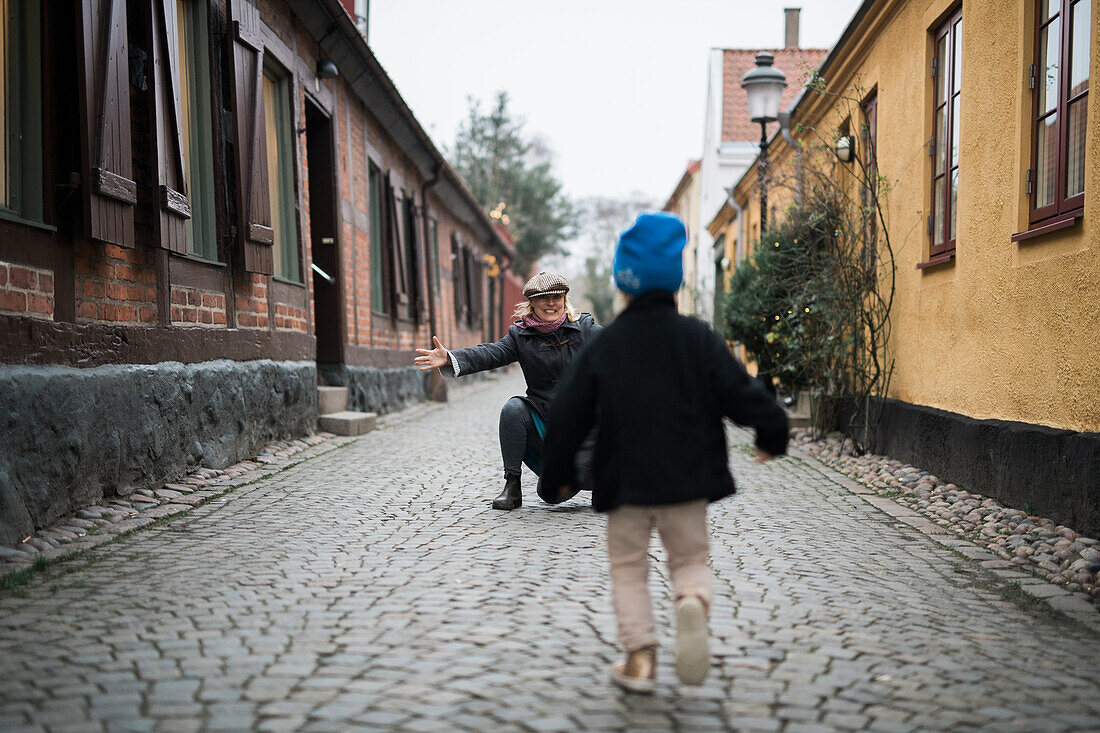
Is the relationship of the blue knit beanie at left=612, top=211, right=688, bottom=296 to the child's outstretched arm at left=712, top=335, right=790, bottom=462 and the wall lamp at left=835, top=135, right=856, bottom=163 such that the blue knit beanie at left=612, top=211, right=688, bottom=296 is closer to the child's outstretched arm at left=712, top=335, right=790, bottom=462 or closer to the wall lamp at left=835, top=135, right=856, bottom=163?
the child's outstretched arm at left=712, top=335, right=790, bottom=462

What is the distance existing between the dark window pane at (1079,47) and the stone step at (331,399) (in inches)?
283

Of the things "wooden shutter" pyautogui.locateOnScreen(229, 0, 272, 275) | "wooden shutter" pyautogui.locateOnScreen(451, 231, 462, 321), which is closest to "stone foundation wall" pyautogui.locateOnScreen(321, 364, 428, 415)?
"wooden shutter" pyautogui.locateOnScreen(229, 0, 272, 275)

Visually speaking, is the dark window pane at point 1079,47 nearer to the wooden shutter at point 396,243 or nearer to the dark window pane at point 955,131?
the dark window pane at point 955,131

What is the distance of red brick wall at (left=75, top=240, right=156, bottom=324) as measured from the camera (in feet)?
17.6

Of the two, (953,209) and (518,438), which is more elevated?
(953,209)

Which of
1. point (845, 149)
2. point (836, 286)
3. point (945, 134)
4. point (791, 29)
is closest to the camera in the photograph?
point (945, 134)

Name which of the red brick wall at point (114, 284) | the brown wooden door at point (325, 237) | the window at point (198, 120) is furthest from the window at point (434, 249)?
the red brick wall at point (114, 284)

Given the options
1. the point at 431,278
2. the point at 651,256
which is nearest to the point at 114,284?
the point at 651,256

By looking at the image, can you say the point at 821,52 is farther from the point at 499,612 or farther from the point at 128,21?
the point at 499,612

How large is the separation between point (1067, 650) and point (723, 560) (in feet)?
5.20

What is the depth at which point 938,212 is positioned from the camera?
779cm

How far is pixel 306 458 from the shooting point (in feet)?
26.6

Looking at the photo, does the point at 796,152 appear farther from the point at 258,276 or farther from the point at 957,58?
the point at 258,276

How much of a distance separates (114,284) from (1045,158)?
5.36 meters
